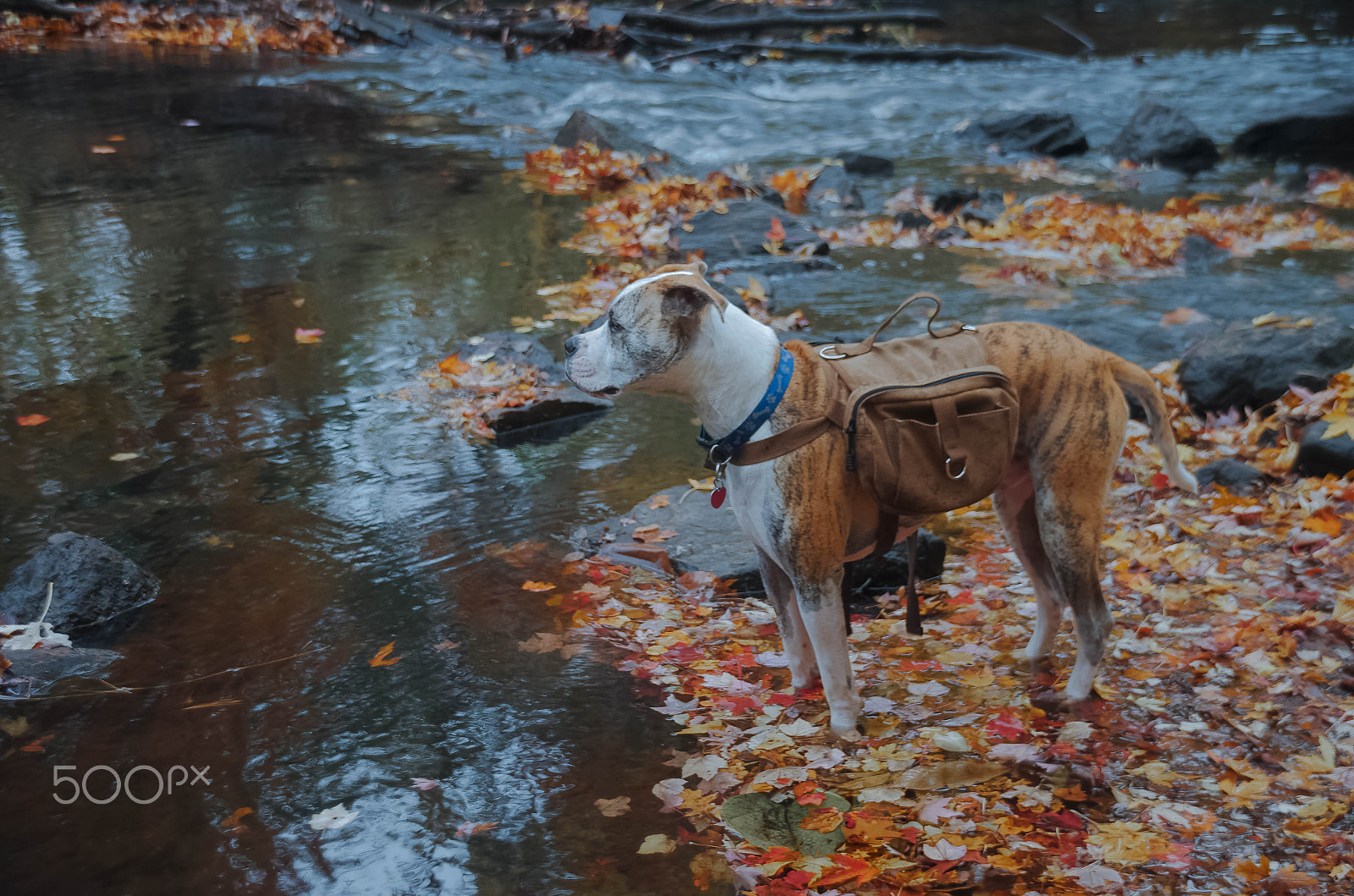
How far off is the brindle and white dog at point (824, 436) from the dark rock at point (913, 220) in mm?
7443

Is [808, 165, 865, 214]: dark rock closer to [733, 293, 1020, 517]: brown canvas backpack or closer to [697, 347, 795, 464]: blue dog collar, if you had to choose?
[733, 293, 1020, 517]: brown canvas backpack

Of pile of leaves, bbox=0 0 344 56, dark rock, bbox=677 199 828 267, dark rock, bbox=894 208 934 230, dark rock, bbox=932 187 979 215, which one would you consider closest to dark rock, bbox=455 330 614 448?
dark rock, bbox=677 199 828 267

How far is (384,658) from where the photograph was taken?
Result: 13.9ft

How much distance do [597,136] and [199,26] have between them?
39.3ft

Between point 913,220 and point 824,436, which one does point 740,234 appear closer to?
point 913,220

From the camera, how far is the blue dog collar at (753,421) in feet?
11.0

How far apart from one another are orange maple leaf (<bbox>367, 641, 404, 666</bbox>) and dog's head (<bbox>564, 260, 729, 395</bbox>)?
66.5 inches

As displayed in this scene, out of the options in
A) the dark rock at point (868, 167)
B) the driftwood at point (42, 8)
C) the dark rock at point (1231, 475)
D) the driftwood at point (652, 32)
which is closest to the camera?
the dark rock at point (1231, 475)

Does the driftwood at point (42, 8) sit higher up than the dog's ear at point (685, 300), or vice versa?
the driftwood at point (42, 8)

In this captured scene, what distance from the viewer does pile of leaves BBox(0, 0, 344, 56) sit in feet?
63.5

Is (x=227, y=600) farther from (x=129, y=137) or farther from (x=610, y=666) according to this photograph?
(x=129, y=137)

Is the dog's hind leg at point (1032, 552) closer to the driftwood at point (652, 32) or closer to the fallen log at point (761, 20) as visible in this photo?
the driftwood at point (652, 32)

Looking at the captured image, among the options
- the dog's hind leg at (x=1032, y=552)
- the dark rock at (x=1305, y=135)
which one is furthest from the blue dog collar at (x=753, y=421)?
the dark rock at (x=1305, y=135)

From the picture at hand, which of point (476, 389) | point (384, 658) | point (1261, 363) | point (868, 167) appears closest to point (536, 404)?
point (476, 389)
